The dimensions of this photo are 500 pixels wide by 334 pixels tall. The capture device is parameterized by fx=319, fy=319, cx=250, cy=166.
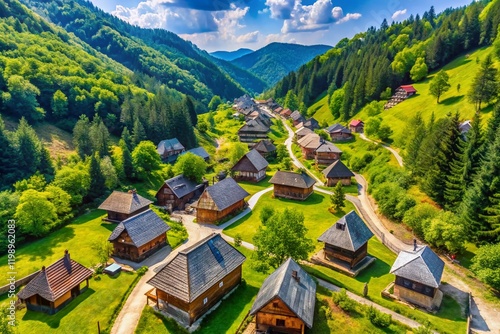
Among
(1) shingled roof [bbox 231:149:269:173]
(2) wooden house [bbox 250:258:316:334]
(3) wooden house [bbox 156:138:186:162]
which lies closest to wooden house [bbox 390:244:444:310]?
(2) wooden house [bbox 250:258:316:334]

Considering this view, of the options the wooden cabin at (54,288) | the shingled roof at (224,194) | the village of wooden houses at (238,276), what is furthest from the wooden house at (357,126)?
the wooden cabin at (54,288)

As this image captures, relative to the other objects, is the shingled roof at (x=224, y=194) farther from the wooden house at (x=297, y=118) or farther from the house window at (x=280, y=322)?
the wooden house at (x=297, y=118)

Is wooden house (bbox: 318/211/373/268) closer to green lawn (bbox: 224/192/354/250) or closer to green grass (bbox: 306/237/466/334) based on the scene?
A: green grass (bbox: 306/237/466/334)

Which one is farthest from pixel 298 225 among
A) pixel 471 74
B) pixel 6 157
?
pixel 471 74

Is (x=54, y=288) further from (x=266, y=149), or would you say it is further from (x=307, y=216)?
(x=266, y=149)

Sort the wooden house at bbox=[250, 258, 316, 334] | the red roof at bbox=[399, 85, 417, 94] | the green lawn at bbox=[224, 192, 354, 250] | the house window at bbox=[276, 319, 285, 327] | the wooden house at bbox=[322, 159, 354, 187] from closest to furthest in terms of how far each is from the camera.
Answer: the wooden house at bbox=[250, 258, 316, 334] → the house window at bbox=[276, 319, 285, 327] → the green lawn at bbox=[224, 192, 354, 250] → the wooden house at bbox=[322, 159, 354, 187] → the red roof at bbox=[399, 85, 417, 94]

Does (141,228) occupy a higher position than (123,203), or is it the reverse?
(141,228)

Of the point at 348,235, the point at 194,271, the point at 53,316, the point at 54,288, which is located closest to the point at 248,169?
the point at 348,235
